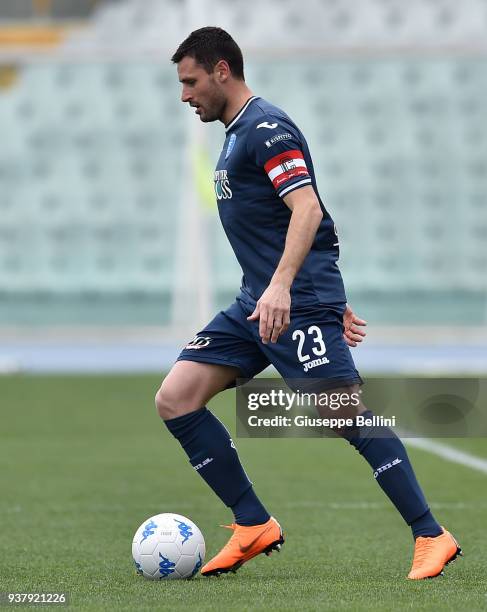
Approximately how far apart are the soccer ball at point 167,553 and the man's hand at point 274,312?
31.6 inches

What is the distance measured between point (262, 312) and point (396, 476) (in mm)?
703

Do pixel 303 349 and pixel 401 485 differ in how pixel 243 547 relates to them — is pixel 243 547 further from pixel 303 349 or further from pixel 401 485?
pixel 303 349

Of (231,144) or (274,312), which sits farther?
(231,144)

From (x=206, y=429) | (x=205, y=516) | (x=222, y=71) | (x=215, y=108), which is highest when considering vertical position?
(x=222, y=71)

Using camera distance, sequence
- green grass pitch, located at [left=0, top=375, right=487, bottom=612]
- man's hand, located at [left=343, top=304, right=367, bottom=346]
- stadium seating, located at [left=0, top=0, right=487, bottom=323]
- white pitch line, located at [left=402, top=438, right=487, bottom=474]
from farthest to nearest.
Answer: stadium seating, located at [left=0, top=0, right=487, bottom=323] < white pitch line, located at [left=402, top=438, right=487, bottom=474] < man's hand, located at [left=343, top=304, right=367, bottom=346] < green grass pitch, located at [left=0, top=375, right=487, bottom=612]

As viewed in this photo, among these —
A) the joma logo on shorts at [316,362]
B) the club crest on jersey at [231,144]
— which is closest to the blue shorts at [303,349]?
the joma logo on shorts at [316,362]

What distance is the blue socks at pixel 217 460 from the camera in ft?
14.7

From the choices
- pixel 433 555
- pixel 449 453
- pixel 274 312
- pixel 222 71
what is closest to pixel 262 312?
pixel 274 312

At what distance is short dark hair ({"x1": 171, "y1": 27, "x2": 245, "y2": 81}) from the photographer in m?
4.29

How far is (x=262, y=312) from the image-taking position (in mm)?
4059

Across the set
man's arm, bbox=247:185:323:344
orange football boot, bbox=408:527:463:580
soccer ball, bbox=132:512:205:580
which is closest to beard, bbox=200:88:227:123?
man's arm, bbox=247:185:323:344

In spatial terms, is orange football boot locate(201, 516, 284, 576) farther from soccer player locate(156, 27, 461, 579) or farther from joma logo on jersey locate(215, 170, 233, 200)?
joma logo on jersey locate(215, 170, 233, 200)

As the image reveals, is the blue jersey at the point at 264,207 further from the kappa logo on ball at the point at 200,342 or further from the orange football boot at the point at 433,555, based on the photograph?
the orange football boot at the point at 433,555

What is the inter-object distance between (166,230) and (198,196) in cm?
476
